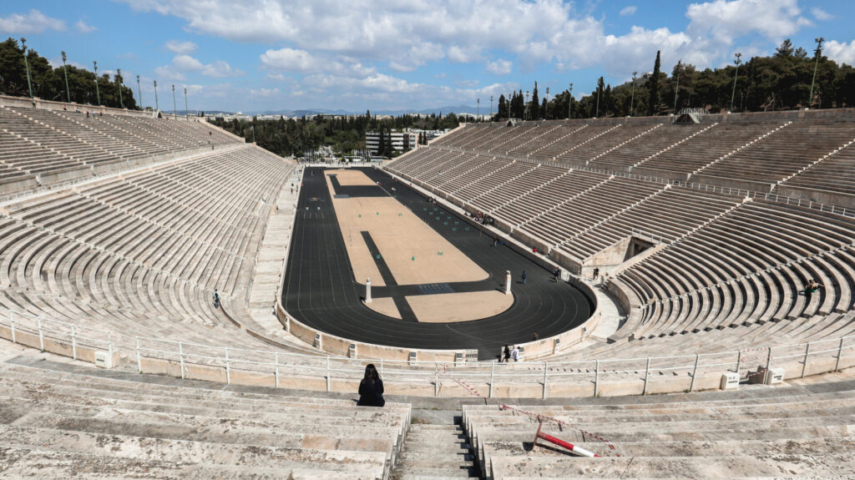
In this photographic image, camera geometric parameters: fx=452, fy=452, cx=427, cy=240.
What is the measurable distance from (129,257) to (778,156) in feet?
135

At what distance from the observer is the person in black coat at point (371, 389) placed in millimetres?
8320

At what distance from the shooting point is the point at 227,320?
19.8m

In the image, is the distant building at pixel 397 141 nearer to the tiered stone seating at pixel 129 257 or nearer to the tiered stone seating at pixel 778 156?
the tiered stone seating at pixel 129 257

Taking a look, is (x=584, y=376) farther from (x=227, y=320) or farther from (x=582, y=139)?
(x=582, y=139)

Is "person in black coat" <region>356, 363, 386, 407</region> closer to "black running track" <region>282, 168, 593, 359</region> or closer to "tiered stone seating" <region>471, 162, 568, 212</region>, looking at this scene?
"black running track" <region>282, 168, 593, 359</region>

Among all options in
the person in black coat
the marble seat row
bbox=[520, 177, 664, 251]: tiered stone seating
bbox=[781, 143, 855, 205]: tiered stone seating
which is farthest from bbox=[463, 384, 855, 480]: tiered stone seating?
the marble seat row

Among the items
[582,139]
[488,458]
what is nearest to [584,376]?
[488,458]

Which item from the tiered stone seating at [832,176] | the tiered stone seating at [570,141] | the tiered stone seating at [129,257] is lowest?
the tiered stone seating at [129,257]

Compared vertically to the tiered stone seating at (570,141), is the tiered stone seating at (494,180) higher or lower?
lower

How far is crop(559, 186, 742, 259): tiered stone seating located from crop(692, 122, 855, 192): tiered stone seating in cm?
195

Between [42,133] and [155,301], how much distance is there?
2663cm

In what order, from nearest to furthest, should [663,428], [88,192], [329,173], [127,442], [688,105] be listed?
[127,442]
[663,428]
[88,192]
[688,105]
[329,173]

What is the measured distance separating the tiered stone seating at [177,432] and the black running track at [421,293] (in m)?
11.5

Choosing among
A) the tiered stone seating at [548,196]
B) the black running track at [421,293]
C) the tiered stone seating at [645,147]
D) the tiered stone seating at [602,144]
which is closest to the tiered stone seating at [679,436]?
the black running track at [421,293]
